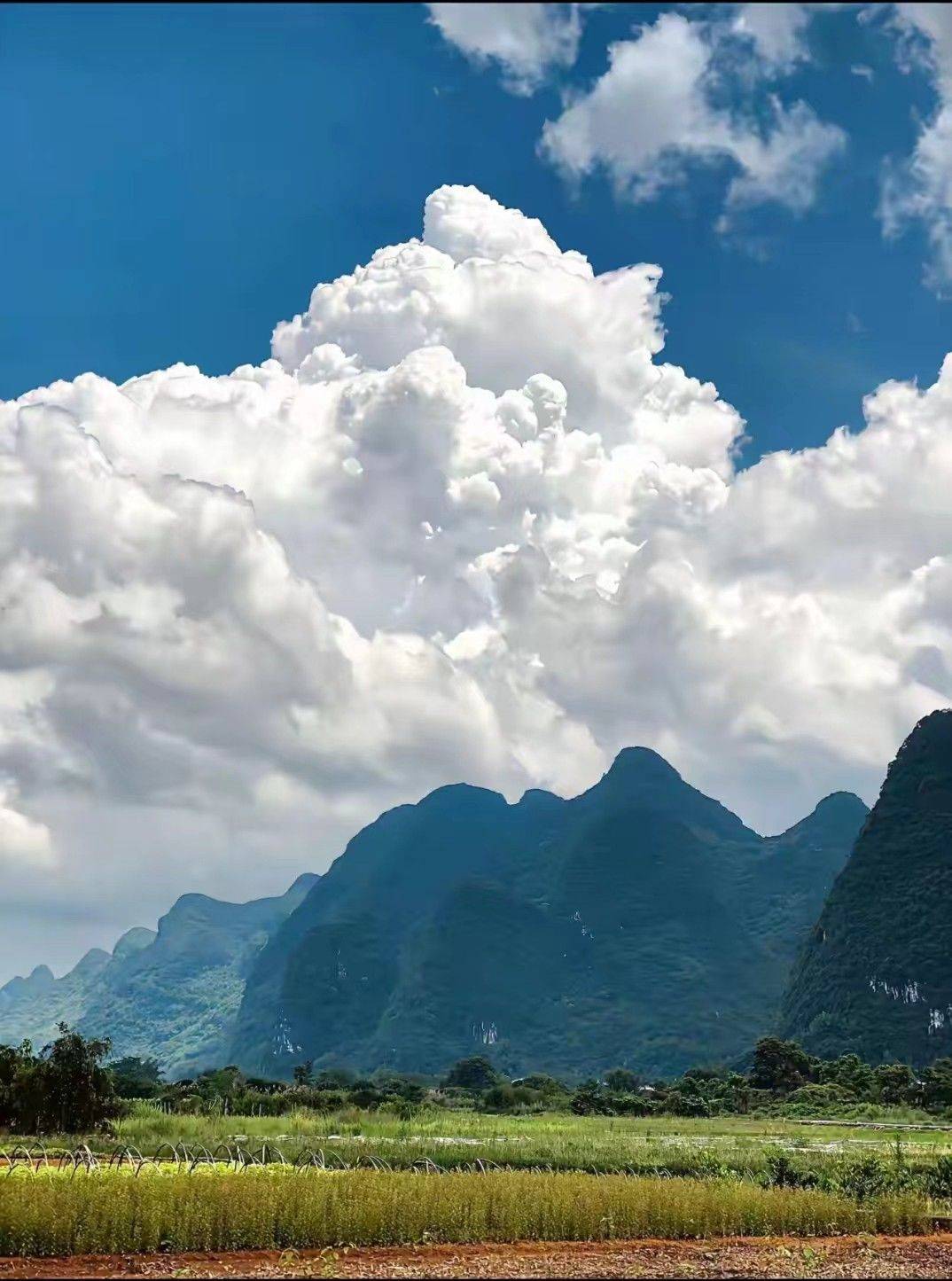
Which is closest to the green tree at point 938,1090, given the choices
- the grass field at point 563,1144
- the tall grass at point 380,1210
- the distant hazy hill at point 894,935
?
the grass field at point 563,1144

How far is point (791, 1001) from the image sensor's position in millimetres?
158625

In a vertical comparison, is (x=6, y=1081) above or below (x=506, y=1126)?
above

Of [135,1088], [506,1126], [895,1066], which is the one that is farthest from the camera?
[895,1066]

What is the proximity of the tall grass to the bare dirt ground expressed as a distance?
0.38m

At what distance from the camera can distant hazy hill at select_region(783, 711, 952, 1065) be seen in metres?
133

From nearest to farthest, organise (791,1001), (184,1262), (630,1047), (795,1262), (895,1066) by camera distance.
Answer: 1. (184,1262)
2. (795,1262)
3. (895,1066)
4. (791,1001)
5. (630,1047)

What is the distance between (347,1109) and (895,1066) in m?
42.3

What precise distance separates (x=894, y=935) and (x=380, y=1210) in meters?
138

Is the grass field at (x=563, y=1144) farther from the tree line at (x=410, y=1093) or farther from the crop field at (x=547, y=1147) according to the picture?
the tree line at (x=410, y=1093)

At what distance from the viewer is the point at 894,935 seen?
146000 millimetres

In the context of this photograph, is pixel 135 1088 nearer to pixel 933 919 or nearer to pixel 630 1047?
pixel 933 919

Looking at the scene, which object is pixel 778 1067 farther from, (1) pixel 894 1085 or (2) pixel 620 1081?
(2) pixel 620 1081

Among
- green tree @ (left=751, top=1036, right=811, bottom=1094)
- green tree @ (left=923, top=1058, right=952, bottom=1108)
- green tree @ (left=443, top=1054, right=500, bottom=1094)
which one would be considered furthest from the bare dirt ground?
green tree @ (left=443, top=1054, right=500, bottom=1094)

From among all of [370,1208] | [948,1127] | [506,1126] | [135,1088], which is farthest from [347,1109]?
[370,1208]
